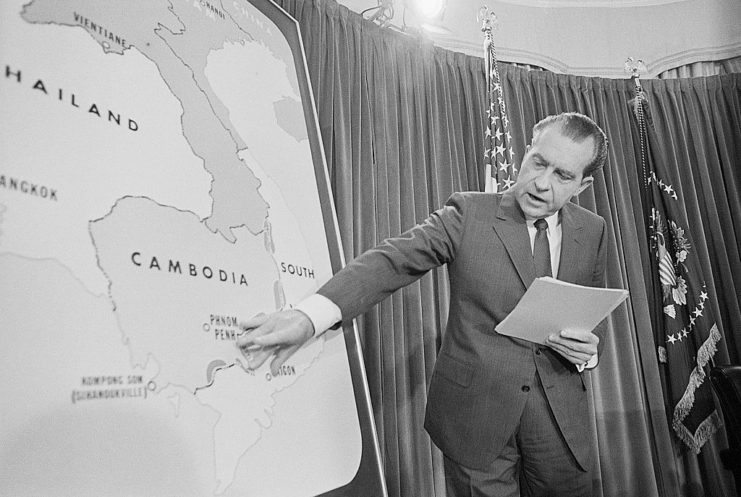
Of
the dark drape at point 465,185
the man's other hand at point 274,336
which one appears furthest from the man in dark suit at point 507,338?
the dark drape at point 465,185

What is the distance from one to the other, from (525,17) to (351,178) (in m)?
1.85

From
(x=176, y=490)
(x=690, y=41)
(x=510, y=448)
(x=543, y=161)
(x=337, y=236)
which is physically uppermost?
(x=690, y=41)

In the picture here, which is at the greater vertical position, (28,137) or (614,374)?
(28,137)

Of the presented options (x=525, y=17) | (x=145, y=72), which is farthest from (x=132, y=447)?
(x=525, y=17)

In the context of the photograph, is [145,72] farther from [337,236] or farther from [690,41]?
[690,41]

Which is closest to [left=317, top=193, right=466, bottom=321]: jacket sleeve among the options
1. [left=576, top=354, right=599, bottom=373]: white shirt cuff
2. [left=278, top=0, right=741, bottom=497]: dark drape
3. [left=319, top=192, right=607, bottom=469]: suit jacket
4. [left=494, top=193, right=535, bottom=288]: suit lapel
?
[left=319, top=192, right=607, bottom=469]: suit jacket

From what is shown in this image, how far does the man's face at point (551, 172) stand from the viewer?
1469mm

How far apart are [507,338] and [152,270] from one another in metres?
0.94

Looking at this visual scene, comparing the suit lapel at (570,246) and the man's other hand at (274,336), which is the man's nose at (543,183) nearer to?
Result: the suit lapel at (570,246)

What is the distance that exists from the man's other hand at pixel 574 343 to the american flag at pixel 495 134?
131 centimetres

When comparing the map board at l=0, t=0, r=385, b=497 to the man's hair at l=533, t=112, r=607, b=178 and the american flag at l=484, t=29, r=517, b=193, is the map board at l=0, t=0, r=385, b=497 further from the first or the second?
the american flag at l=484, t=29, r=517, b=193

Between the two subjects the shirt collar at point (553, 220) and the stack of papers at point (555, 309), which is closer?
the stack of papers at point (555, 309)

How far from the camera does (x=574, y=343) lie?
1375mm

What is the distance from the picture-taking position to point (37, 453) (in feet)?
2.23
